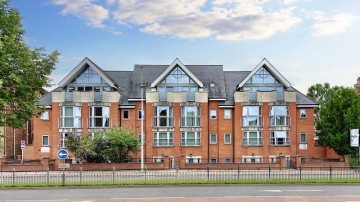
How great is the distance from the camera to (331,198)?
22.5 meters

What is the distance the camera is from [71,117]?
55.4 m

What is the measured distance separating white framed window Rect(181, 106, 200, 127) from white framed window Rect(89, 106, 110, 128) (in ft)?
27.4

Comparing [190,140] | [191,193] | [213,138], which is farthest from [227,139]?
[191,193]

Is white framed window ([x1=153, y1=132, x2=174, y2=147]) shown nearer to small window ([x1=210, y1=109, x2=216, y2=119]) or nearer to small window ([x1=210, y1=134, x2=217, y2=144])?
small window ([x1=210, y1=134, x2=217, y2=144])

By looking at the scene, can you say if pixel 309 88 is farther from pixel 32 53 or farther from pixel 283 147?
pixel 32 53

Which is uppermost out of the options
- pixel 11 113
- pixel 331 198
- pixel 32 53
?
pixel 32 53

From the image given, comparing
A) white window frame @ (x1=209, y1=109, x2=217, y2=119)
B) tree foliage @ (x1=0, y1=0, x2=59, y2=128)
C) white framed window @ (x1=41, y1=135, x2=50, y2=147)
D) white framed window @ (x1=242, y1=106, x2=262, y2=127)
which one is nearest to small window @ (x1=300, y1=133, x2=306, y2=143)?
white framed window @ (x1=242, y1=106, x2=262, y2=127)

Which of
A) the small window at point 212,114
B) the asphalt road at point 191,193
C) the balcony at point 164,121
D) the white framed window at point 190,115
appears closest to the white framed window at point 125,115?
the balcony at point 164,121

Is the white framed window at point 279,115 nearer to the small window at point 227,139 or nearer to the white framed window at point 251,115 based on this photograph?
the white framed window at point 251,115

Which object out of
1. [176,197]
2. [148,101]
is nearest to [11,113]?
[176,197]

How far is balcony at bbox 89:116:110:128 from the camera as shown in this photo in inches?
2189

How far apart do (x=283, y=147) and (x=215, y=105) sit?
892 cm

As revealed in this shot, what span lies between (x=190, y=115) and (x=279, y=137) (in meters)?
10.3

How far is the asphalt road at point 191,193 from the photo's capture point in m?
22.5
